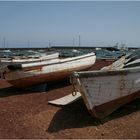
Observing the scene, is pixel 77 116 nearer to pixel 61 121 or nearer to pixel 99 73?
pixel 61 121

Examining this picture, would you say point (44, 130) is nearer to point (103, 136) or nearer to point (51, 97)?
point (103, 136)

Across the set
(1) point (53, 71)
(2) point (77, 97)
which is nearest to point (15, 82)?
(1) point (53, 71)

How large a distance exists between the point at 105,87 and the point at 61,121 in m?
1.35

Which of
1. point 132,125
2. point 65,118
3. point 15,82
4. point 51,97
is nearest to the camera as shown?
point 132,125

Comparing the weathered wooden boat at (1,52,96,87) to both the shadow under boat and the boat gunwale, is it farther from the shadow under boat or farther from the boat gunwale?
the boat gunwale

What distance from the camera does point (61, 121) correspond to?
269 inches

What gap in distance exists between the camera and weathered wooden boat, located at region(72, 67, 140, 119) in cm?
671

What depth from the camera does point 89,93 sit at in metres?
6.76

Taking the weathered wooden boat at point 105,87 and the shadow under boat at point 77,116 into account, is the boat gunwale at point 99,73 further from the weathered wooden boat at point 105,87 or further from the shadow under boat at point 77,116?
the shadow under boat at point 77,116

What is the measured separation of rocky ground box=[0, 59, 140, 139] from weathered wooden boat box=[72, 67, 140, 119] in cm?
28

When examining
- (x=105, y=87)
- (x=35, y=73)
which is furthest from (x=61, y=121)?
(x=35, y=73)

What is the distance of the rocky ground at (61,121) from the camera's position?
609cm

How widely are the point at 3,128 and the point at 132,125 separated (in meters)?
2.95

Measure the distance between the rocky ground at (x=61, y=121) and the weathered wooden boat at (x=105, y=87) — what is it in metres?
0.28
